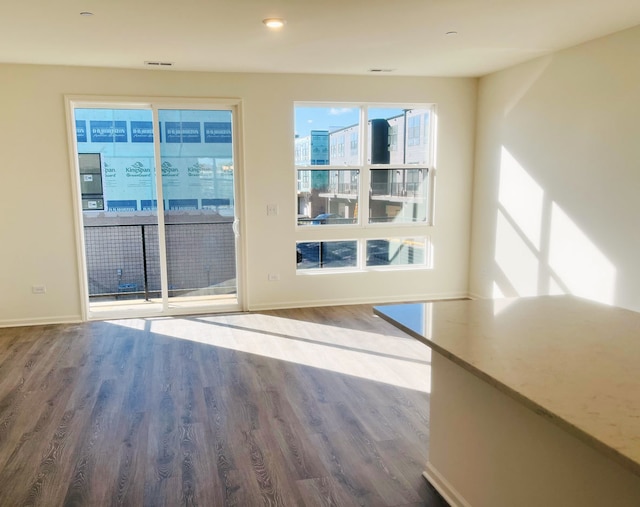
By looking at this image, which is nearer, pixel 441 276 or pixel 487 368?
pixel 487 368

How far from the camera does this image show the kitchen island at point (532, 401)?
124 centimetres

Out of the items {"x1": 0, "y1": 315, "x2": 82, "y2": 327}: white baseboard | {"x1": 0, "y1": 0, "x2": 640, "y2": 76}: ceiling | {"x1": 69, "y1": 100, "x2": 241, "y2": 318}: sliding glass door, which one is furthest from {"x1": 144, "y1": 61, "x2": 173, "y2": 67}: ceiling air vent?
{"x1": 0, "y1": 315, "x2": 82, "y2": 327}: white baseboard

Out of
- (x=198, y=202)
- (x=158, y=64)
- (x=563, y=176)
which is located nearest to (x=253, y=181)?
(x=198, y=202)

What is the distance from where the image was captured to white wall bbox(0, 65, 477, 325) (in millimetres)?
4699

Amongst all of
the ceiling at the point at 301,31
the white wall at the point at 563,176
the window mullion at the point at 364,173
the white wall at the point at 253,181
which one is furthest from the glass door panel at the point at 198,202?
the white wall at the point at 563,176

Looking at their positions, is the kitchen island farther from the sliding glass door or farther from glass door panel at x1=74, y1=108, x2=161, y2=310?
glass door panel at x1=74, y1=108, x2=161, y2=310

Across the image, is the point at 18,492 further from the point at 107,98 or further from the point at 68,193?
the point at 107,98

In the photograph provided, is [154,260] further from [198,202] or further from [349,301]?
[349,301]

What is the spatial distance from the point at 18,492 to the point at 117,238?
3.77m

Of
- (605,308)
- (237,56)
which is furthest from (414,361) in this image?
(237,56)

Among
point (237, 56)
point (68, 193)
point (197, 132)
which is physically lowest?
point (68, 193)

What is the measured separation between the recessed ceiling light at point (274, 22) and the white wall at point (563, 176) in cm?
263

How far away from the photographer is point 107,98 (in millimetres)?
4812

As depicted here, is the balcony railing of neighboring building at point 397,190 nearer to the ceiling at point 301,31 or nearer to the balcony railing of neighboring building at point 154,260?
the ceiling at point 301,31
